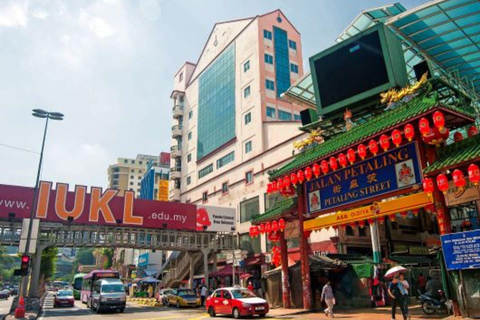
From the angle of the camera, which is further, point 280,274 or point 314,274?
point 280,274

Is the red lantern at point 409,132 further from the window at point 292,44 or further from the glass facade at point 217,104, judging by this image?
the window at point 292,44

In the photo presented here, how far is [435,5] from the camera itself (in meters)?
23.0

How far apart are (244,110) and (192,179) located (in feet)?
55.8

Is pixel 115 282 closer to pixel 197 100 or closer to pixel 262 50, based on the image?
pixel 262 50

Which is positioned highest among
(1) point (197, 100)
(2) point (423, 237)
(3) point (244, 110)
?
(1) point (197, 100)

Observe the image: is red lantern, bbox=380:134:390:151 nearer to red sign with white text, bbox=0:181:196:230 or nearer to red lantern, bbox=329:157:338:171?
red lantern, bbox=329:157:338:171

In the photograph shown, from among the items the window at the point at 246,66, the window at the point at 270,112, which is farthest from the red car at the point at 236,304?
the window at the point at 246,66

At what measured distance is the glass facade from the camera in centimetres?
5406

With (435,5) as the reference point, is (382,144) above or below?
below

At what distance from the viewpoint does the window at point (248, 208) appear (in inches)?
1716

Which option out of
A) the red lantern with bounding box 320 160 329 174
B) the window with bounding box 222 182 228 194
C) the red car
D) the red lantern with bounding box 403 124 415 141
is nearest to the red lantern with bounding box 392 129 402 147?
the red lantern with bounding box 403 124 415 141

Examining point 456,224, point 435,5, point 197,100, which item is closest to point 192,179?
point 197,100

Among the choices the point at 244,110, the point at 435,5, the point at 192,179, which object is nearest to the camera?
the point at 435,5

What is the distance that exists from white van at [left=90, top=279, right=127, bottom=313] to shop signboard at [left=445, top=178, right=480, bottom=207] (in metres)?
21.3
